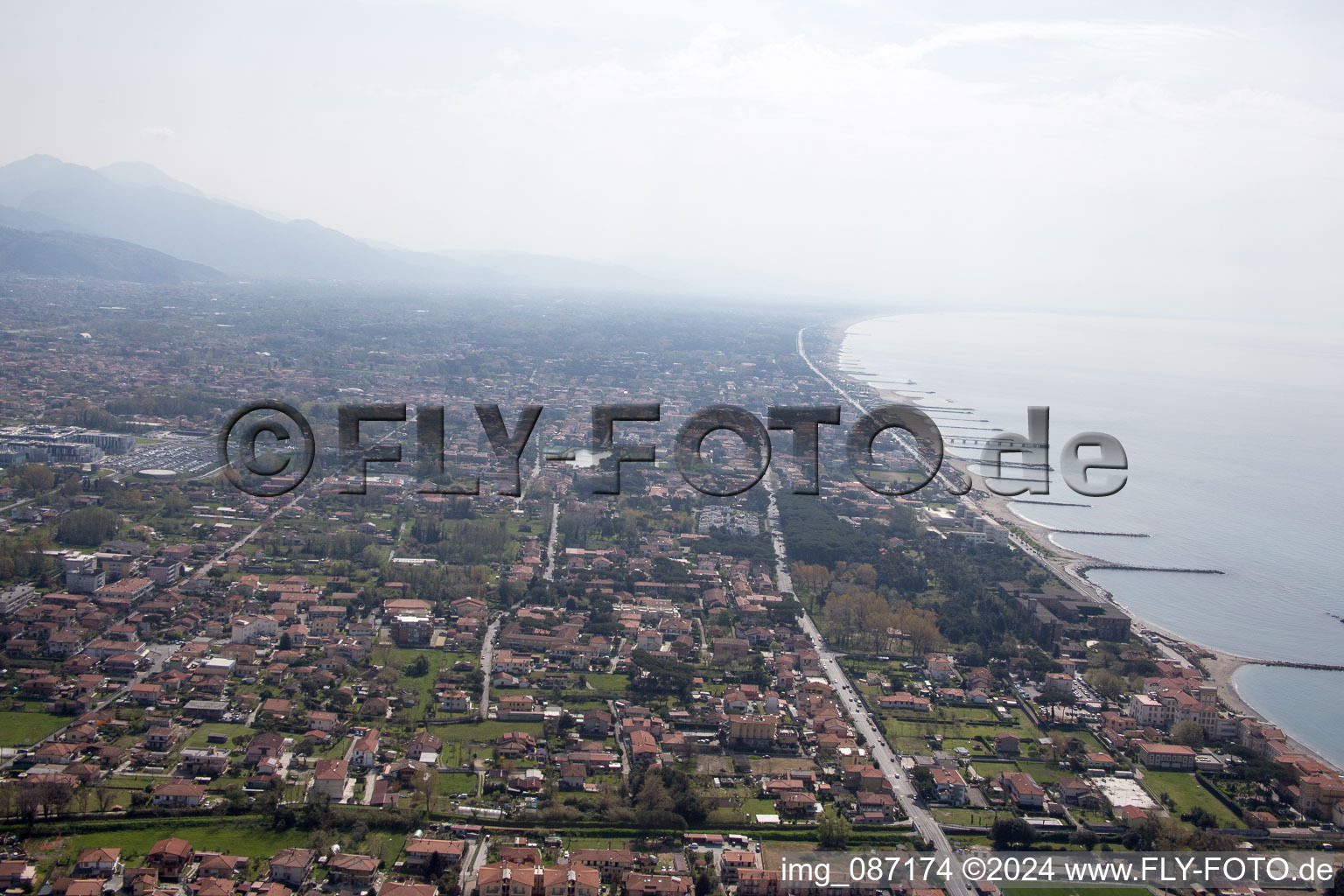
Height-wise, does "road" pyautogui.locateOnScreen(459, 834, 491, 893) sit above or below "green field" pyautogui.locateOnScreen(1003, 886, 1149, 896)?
above

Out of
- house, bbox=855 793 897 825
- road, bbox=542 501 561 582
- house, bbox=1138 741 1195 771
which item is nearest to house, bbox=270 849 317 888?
house, bbox=855 793 897 825

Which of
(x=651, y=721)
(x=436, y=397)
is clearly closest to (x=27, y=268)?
(x=436, y=397)

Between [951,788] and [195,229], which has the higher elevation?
[195,229]

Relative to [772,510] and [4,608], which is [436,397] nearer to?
[772,510]

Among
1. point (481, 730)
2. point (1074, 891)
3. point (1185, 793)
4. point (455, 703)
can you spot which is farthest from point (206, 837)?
point (1185, 793)

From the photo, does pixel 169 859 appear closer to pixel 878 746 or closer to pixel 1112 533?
pixel 878 746

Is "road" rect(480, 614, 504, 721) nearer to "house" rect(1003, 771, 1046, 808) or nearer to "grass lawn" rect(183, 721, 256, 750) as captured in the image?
"grass lawn" rect(183, 721, 256, 750)

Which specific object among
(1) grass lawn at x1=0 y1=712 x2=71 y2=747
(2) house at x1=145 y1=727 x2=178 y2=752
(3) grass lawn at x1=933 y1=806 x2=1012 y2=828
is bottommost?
(3) grass lawn at x1=933 y1=806 x2=1012 y2=828

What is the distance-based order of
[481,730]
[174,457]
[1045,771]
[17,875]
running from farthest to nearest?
[174,457] → [481,730] → [1045,771] → [17,875]
